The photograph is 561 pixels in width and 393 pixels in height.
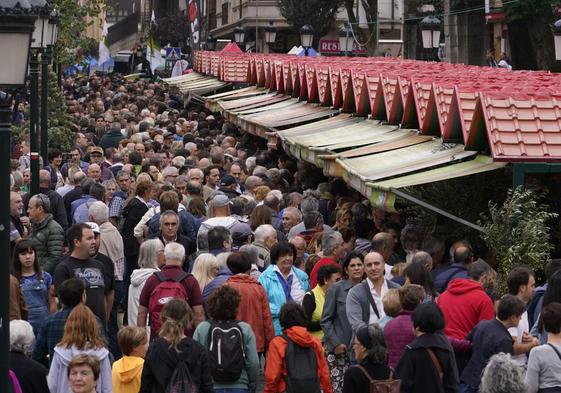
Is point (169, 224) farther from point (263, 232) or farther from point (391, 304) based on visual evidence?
point (391, 304)

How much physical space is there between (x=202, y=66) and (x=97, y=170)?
31905 millimetres

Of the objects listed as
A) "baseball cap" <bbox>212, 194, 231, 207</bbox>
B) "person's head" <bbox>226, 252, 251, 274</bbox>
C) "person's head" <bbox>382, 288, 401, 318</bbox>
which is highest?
"baseball cap" <bbox>212, 194, 231, 207</bbox>

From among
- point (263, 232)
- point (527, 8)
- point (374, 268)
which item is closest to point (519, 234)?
point (374, 268)

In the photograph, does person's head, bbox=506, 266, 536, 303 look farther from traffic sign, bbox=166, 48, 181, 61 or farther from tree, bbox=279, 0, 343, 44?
traffic sign, bbox=166, 48, 181, 61

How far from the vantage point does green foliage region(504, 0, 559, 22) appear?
144ft

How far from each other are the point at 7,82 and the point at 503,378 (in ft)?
9.46

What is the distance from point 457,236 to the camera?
1395 cm

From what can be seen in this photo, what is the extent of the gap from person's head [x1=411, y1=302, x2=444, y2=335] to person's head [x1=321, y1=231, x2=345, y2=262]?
12.2 feet

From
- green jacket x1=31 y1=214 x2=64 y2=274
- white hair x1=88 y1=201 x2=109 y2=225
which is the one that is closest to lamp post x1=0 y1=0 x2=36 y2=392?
green jacket x1=31 y1=214 x2=64 y2=274

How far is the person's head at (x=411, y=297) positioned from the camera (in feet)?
33.3

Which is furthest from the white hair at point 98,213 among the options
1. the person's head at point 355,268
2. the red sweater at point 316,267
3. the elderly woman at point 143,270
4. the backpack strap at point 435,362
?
the backpack strap at point 435,362

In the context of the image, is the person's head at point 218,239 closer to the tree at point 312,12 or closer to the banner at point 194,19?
the banner at point 194,19

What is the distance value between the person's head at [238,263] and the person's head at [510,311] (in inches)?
93.1

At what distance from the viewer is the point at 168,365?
920cm
